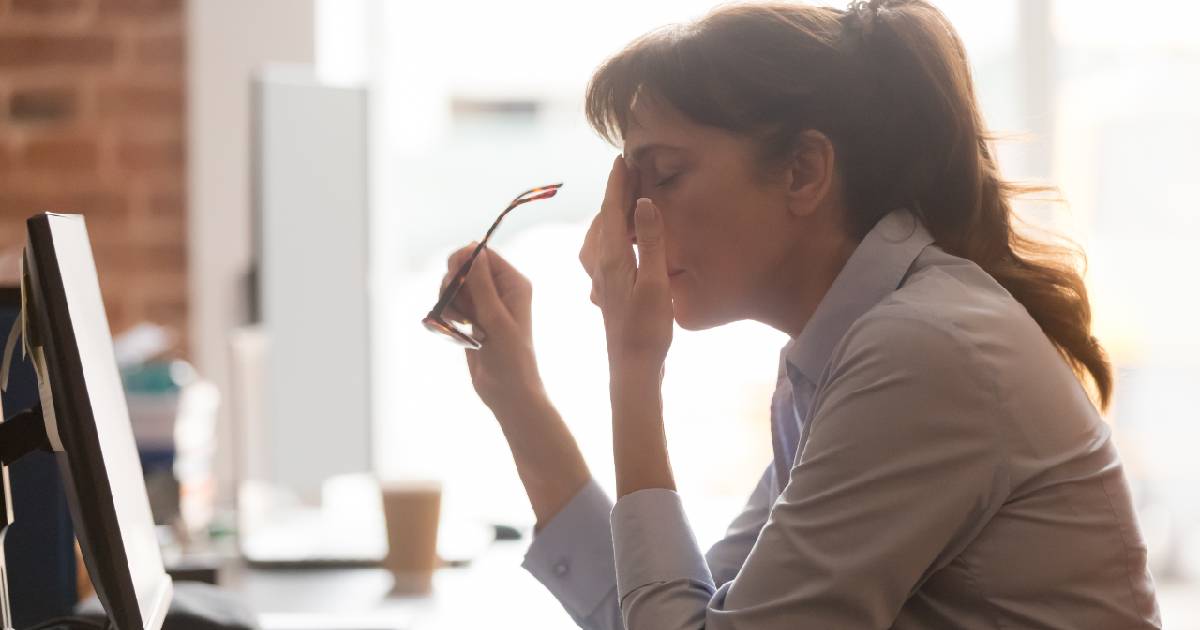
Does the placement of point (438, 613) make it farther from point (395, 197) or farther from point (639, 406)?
point (395, 197)

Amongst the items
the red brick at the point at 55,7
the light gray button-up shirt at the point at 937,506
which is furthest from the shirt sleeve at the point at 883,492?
the red brick at the point at 55,7

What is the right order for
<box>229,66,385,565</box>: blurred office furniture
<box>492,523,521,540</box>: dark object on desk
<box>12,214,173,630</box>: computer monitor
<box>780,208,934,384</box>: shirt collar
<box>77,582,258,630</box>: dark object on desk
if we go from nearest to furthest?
<box>12,214,173,630</box>: computer monitor → <box>780,208,934,384</box>: shirt collar → <box>77,582,258,630</box>: dark object on desk → <box>492,523,521,540</box>: dark object on desk → <box>229,66,385,565</box>: blurred office furniture

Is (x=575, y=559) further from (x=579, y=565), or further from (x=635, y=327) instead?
(x=635, y=327)

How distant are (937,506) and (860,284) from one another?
8.9 inches

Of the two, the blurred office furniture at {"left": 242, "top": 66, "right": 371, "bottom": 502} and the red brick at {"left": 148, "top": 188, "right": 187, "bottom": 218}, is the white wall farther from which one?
the blurred office furniture at {"left": 242, "top": 66, "right": 371, "bottom": 502}

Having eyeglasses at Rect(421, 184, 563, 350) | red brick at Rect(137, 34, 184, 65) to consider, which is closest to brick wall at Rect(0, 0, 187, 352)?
red brick at Rect(137, 34, 184, 65)

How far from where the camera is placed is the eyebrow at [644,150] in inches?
42.6

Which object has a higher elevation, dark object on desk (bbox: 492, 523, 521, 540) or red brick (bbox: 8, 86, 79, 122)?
red brick (bbox: 8, 86, 79, 122)

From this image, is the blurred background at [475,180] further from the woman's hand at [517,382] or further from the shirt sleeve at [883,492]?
the shirt sleeve at [883,492]

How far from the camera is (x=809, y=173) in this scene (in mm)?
1074

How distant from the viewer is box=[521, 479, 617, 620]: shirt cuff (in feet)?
4.15

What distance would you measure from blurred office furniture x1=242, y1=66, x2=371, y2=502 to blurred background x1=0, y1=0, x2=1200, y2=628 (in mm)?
135

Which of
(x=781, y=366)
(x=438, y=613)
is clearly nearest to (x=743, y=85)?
(x=781, y=366)

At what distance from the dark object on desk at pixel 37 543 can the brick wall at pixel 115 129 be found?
163 cm
